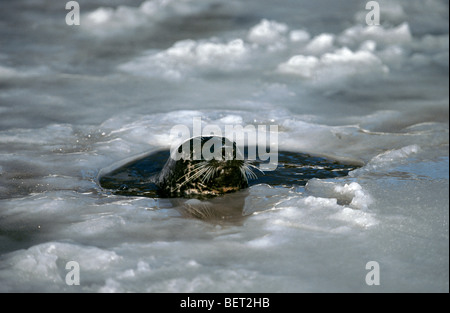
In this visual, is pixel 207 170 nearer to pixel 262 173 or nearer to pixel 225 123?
pixel 262 173

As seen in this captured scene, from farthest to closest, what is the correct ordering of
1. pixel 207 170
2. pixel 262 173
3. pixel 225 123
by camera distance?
pixel 225 123 → pixel 262 173 → pixel 207 170

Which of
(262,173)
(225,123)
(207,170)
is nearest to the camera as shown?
(207,170)

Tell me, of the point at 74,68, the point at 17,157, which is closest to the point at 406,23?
the point at 74,68

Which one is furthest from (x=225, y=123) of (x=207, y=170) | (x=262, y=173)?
(x=207, y=170)

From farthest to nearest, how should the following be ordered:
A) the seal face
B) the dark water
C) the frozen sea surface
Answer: the dark water
the seal face
the frozen sea surface

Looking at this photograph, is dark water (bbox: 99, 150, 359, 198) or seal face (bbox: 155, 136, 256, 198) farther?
dark water (bbox: 99, 150, 359, 198)

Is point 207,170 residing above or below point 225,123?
below

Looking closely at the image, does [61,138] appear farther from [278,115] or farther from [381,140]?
[381,140]
